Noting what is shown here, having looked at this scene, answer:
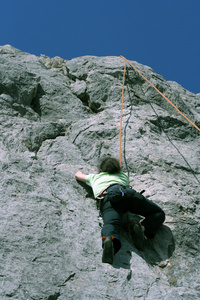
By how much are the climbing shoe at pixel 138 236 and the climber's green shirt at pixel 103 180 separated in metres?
0.81

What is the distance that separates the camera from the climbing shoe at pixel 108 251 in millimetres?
3891

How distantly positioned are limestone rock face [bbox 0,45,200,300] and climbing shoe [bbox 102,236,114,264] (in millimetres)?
109

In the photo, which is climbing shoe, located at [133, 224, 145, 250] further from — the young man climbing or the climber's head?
the climber's head

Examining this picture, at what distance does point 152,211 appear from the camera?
4.70 metres

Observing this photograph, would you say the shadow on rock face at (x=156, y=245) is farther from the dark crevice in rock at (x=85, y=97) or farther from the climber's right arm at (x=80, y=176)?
the dark crevice in rock at (x=85, y=97)

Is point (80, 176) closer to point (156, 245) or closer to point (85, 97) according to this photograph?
point (156, 245)

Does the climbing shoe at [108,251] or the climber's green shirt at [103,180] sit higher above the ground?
the climber's green shirt at [103,180]

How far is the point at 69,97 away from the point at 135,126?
2.42 meters

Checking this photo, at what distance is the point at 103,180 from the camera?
16.6 feet

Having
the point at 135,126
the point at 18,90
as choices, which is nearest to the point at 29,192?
the point at 135,126

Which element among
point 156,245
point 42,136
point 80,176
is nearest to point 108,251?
point 156,245

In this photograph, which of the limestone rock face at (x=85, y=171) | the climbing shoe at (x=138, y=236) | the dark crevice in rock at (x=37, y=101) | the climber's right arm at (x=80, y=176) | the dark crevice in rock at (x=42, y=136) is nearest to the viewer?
the limestone rock face at (x=85, y=171)

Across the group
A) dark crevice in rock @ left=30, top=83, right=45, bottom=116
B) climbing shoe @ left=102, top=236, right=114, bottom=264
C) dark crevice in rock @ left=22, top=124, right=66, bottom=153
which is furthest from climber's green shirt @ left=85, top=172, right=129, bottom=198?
dark crevice in rock @ left=30, top=83, right=45, bottom=116

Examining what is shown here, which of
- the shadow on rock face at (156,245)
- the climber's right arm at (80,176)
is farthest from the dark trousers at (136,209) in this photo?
the climber's right arm at (80,176)
